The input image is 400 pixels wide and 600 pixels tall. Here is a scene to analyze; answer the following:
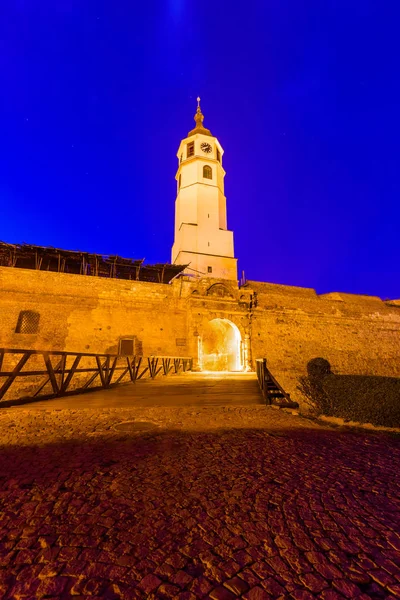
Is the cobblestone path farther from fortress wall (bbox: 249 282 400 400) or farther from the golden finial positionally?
the golden finial

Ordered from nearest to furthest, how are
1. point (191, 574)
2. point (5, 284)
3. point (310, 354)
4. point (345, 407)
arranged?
point (191, 574)
point (345, 407)
point (5, 284)
point (310, 354)

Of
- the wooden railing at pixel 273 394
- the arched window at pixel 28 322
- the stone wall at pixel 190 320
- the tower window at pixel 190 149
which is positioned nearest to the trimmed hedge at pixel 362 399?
the wooden railing at pixel 273 394

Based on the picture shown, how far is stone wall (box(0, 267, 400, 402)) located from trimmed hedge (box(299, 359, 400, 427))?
26.2ft

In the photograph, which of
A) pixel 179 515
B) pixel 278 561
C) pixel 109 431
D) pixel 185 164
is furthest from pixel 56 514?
pixel 185 164

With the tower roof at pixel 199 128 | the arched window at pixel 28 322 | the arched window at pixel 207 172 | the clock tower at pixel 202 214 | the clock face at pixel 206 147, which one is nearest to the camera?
the arched window at pixel 28 322

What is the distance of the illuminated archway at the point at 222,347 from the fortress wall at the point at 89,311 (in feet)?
10.3

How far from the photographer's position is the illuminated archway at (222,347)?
1960 cm

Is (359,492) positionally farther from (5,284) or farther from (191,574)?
(5,284)

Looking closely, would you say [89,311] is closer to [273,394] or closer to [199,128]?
[273,394]

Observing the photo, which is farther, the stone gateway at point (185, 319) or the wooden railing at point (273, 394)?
the stone gateway at point (185, 319)

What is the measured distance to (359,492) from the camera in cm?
252

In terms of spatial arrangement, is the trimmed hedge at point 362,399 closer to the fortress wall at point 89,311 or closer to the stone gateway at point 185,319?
the stone gateway at point 185,319

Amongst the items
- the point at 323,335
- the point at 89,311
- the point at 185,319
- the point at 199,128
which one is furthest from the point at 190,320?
the point at 199,128

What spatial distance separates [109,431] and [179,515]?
2.76m
